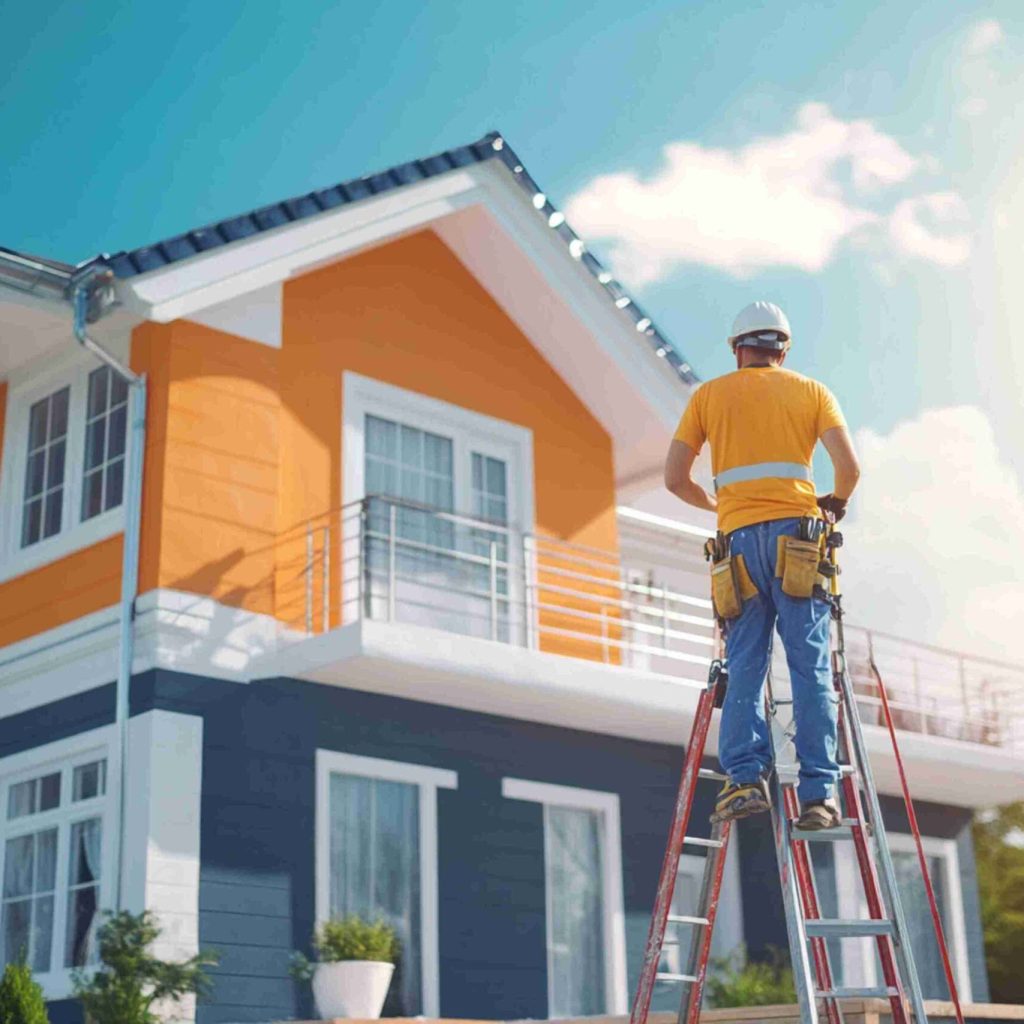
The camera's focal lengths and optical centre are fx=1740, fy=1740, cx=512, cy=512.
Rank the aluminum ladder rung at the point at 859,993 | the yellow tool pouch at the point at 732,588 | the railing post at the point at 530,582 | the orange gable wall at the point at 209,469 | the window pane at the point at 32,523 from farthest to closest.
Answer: the railing post at the point at 530,582 → the window pane at the point at 32,523 → the orange gable wall at the point at 209,469 → the yellow tool pouch at the point at 732,588 → the aluminum ladder rung at the point at 859,993

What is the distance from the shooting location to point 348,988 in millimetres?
11875

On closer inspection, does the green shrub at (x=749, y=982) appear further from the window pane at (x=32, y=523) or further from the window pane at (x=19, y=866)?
the window pane at (x=32, y=523)

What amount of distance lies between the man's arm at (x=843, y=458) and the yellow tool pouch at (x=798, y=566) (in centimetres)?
42

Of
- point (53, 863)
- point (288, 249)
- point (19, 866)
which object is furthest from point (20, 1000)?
point (288, 249)

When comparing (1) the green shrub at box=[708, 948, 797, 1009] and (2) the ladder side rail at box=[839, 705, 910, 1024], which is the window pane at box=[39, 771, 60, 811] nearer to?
(1) the green shrub at box=[708, 948, 797, 1009]

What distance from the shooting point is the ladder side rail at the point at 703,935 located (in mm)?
6496

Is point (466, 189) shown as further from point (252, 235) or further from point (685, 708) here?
point (685, 708)

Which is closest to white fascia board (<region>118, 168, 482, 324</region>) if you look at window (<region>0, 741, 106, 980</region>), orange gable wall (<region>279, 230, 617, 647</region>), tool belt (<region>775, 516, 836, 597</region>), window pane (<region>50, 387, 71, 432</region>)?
orange gable wall (<region>279, 230, 617, 647</region>)

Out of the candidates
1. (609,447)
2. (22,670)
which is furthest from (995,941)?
(22,670)

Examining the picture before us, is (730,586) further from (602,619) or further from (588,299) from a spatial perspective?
(588,299)

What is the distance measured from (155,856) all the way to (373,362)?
467 cm

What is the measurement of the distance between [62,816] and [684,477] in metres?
7.09

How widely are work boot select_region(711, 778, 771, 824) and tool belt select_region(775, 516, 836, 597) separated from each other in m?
0.74

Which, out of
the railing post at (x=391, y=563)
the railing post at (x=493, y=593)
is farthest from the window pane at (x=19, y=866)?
the railing post at (x=493, y=593)
